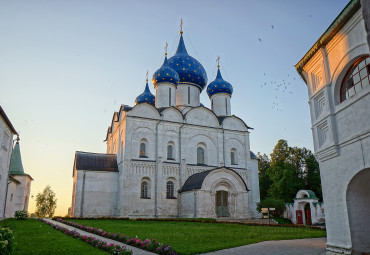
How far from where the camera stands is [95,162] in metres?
24.5

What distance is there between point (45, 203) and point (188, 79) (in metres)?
32.6

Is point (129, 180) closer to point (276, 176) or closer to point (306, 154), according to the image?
point (276, 176)

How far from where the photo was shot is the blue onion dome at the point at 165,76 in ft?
89.3

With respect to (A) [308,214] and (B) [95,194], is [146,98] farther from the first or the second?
(A) [308,214]

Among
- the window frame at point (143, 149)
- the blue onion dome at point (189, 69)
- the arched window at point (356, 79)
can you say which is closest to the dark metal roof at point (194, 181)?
the window frame at point (143, 149)

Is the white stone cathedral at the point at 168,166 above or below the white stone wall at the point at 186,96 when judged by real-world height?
below

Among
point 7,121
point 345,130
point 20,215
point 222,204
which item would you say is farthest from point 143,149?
point 345,130

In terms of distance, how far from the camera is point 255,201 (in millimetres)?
27203

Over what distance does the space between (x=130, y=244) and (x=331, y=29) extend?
26.3ft

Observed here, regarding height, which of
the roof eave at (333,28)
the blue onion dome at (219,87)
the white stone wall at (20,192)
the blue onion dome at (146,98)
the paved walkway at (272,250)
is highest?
the blue onion dome at (219,87)

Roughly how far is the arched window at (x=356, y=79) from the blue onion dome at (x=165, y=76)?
Result: 66.7 feet

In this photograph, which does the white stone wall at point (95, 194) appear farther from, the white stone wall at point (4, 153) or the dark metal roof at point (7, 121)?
the dark metal roof at point (7, 121)

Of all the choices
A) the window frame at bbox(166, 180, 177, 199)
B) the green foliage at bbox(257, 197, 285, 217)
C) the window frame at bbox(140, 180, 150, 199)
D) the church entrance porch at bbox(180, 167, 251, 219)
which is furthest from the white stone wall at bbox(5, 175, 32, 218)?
the green foliage at bbox(257, 197, 285, 217)

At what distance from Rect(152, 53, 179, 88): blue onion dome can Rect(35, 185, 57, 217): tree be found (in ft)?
102
